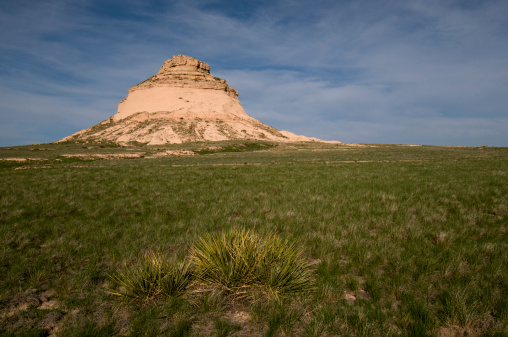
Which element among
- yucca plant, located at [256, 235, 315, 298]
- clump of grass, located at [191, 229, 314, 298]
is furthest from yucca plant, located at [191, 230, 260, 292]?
yucca plant, located at [256, 235, 315, 298]

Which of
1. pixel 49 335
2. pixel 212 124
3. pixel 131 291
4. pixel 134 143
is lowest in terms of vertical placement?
pixel 49 335

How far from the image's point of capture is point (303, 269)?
5074 millimetres

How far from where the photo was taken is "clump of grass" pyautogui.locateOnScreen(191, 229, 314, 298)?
448 cm

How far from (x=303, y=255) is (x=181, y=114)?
10183 cm

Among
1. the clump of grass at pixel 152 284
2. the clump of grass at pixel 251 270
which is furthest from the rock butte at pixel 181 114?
the clump of grass at pixel 251 270

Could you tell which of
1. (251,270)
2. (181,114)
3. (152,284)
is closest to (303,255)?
(251,270)

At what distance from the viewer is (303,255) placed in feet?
20.4

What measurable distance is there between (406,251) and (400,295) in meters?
2.13

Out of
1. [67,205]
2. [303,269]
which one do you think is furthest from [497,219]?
[67,205]

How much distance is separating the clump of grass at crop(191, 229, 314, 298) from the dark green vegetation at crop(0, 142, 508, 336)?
0.67 ft

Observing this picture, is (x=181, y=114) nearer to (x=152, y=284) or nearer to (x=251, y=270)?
(x=152, y=284)

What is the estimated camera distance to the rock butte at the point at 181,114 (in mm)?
86188

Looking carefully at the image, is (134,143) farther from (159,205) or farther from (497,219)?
(497,219)

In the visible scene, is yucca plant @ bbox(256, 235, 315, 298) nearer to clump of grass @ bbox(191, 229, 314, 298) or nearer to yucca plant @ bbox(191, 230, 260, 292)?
clump of grass @ bbox(191, 229, 314, 298)
